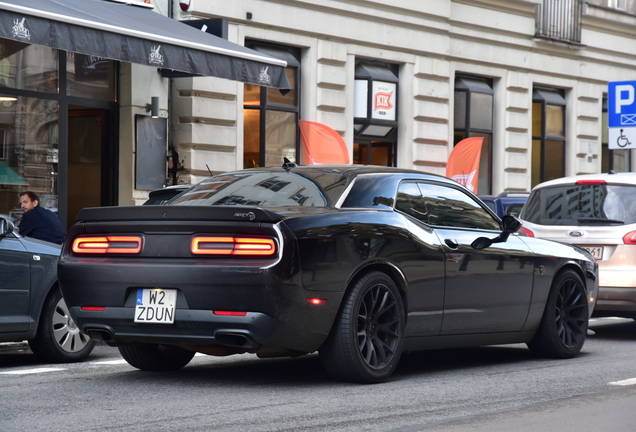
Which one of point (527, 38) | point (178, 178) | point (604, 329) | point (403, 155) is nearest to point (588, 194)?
point (604, 329)

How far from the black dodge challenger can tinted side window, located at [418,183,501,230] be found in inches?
0.5

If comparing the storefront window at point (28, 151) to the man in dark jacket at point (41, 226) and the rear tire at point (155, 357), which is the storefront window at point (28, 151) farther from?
the rear tire at point (155, 357)

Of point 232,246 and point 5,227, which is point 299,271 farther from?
point 5,227

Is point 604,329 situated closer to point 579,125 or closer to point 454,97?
point 454,97

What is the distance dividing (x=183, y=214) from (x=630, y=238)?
5851 millimetres

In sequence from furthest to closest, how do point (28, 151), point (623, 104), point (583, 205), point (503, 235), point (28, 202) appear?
point (623, 104) < point (28, 151) < point (28, 202) < point (583, 205) < point (503, 235)

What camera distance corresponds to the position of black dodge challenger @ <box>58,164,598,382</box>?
22.1 ft

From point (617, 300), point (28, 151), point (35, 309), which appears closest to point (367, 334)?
point (35, 309)

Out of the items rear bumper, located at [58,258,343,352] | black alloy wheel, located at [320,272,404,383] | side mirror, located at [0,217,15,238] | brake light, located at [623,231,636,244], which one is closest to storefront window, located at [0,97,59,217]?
side mirror, located at [0,217,15,238]

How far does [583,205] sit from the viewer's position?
1160 centimetres

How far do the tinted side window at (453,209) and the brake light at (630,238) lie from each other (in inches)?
111

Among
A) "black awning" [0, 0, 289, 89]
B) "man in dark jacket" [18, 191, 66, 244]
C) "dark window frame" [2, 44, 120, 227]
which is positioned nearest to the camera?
"man in dark jacket" [18, 191, 66, 244]

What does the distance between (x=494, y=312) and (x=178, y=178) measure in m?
10.7

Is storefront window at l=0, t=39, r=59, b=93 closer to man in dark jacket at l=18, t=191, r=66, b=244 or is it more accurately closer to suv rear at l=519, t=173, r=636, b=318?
man in dark jacket at l=18, t=191, r=66, b=244
